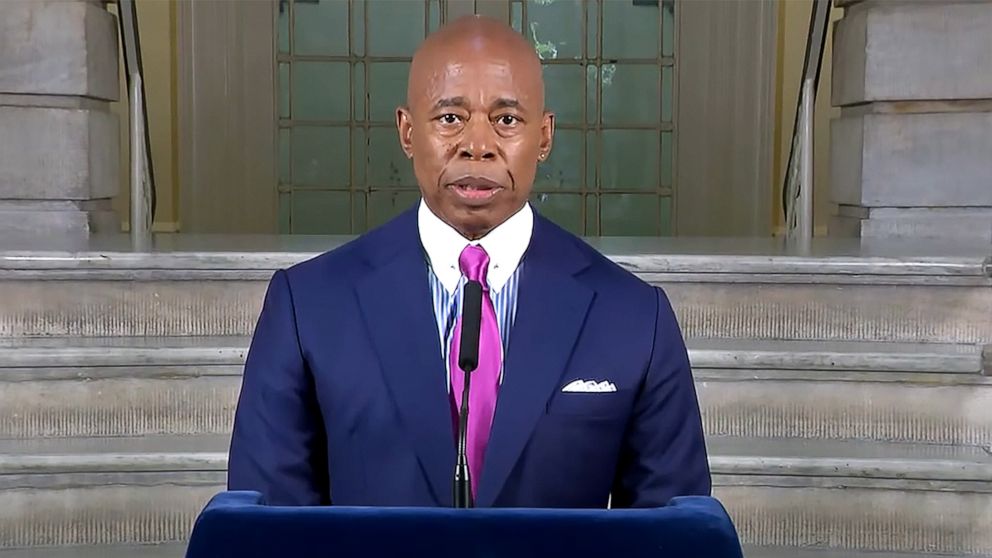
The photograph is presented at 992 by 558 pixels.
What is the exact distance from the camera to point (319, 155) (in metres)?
6.37

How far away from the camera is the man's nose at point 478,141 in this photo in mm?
1137

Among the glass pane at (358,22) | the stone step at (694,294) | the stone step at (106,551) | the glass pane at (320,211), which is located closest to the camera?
the stone step at (106,551)

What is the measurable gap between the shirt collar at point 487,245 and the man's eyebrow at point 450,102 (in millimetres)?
114

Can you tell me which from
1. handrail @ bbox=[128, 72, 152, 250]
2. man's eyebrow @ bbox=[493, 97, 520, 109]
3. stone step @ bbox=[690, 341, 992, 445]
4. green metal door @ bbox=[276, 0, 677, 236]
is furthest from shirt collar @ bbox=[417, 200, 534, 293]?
green metal door @ bbox=[276, 0, 677, 236]

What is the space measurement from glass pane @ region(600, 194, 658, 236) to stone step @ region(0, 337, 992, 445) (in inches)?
140

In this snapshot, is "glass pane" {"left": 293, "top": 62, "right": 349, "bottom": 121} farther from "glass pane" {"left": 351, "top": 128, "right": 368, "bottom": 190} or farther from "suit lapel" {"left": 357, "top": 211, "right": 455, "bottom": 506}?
"suit lapel" {"left": 357, "top": 211, "right": 455, "bottom": 506}

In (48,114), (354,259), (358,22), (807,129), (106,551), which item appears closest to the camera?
(354,259)

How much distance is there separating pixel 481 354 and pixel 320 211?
5.29 meters

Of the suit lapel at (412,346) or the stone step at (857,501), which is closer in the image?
the suit lapel at (412,346)

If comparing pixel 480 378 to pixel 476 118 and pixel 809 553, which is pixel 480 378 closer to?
pixel 476 118

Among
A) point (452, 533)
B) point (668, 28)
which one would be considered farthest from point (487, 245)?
point (668, 28)

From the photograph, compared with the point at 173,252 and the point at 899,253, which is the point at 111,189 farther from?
the point at 899,253

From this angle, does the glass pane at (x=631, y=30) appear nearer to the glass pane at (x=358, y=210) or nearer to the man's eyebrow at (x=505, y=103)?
the glass pane at (x=358, y=210)

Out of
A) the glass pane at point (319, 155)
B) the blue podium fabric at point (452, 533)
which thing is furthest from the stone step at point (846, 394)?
the glass pane at point (319, 155)
